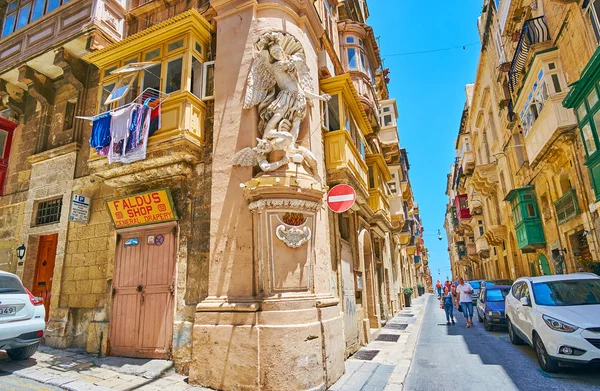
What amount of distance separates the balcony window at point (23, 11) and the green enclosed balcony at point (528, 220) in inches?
809

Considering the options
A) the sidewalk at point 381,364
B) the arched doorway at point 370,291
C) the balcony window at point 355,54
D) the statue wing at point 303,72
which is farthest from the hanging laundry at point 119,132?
the balcony window at point 355,54

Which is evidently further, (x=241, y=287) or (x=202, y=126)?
(x=202, y=126)

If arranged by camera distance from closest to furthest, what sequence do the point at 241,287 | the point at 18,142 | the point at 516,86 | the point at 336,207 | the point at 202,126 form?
the point at 241,287 → the point at 336,207 → the point at 202,126 → the point at 18,142 → the point at 516,86

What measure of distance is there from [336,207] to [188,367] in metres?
4.51

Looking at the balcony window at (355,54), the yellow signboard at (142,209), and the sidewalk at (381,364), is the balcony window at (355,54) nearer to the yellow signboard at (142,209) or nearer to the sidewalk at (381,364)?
the yellow signboard at (142,209)

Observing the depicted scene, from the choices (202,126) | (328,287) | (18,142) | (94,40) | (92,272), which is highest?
(94,40)

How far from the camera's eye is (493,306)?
1170cm

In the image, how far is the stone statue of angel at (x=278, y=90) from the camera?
7297 millimetres

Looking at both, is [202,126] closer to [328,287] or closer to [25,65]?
[328,287]

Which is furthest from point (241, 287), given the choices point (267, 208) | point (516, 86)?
point (516, 86)

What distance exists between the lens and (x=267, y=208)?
649 cm

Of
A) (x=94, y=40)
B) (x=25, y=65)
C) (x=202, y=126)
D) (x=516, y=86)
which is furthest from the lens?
(x=516, y=86)

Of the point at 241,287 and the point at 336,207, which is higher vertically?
the point at 336,207

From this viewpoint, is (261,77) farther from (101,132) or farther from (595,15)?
(595,15)
